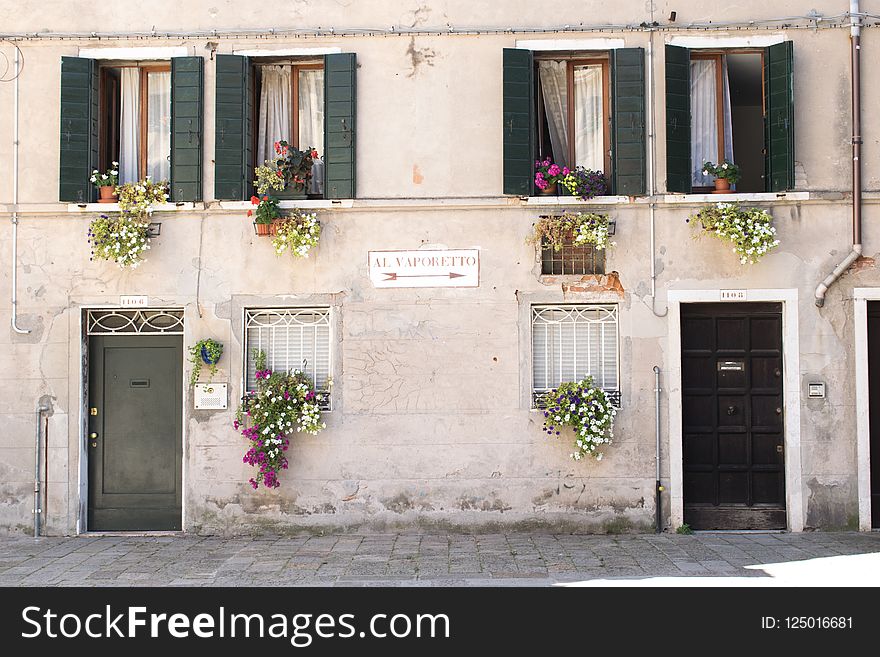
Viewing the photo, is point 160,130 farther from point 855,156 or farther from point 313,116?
point 855,156

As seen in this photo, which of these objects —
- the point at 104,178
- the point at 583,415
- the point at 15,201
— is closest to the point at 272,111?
the point at 104,178

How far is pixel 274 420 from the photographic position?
962 cm

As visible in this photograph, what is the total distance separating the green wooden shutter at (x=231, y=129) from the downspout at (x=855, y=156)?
6403mm

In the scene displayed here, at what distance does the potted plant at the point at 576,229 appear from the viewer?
9602mm

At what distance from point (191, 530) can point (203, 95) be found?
15.7ft

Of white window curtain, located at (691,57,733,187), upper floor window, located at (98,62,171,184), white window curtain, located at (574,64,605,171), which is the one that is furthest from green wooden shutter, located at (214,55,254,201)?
white window curtain, located at (691,57,733,187)

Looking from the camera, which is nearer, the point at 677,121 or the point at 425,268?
the point at 677,121

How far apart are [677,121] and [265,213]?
14.9 feet

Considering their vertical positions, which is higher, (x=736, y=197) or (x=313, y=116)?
(x=313, y=116)

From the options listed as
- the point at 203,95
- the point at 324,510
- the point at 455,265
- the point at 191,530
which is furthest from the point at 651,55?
the point at 191,530

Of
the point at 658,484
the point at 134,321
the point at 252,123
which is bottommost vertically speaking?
the point at 658,484

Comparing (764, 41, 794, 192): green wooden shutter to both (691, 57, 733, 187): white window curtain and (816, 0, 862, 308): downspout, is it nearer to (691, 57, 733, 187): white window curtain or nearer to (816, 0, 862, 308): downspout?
(691, 57, 733, 187): white window curtain

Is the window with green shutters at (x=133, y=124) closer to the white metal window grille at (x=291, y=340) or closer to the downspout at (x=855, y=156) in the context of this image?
the white metal window grille at (x=291, y=340)

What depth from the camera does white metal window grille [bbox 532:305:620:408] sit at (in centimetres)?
992
